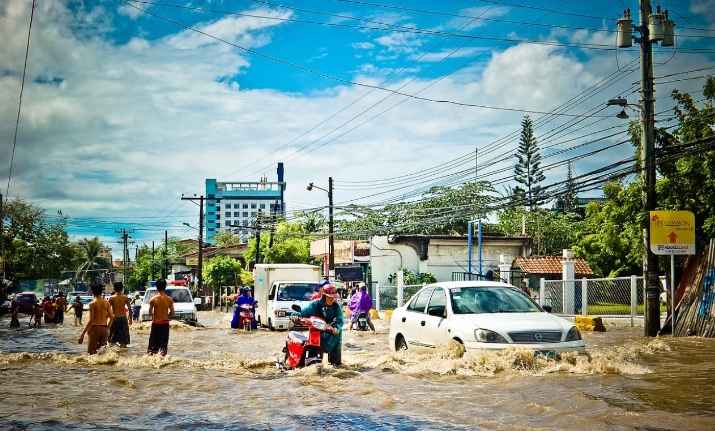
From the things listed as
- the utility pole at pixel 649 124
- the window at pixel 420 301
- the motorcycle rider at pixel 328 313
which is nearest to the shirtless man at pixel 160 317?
the motorcycle rider at pixel 328 313

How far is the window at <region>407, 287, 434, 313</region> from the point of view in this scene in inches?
526

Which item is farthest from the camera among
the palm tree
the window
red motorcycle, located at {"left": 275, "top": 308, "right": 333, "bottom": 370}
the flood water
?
the palm tree

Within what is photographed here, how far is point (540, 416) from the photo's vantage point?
831 cm

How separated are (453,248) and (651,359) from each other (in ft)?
104

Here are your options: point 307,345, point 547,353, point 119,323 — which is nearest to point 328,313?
point 307,345

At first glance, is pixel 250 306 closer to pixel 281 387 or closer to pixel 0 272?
pixel 281 387

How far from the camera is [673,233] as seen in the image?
17.8m

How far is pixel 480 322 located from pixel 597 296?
15708mm

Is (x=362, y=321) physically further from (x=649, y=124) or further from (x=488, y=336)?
(x=488, y=336)

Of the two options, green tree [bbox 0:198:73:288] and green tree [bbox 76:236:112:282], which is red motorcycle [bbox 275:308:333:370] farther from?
green tree [bbox 76:236:112:282]

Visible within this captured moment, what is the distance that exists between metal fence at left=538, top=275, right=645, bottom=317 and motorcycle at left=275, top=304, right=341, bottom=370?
12.7 m

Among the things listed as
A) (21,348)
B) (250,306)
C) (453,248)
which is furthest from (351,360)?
(453,248)

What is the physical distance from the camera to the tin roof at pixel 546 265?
41062 mm

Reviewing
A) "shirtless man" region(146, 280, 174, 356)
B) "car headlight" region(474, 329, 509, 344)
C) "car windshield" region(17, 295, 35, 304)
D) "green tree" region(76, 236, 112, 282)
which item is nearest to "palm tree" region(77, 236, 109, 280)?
"green tree" region(76, 236, 112, 282)
